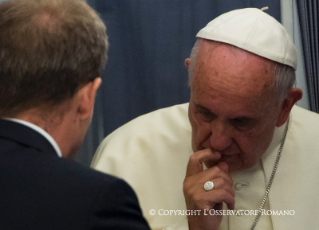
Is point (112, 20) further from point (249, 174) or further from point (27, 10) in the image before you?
point (27, 10)

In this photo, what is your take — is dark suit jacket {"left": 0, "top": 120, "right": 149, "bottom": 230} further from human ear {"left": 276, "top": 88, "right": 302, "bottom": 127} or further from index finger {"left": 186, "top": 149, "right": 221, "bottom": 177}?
human ear {"left": 276, "top": 88, "right": 302, "bottom": 127}

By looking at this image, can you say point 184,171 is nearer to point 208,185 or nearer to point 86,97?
point 208,185

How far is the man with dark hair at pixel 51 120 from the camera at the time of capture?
1.08 metres

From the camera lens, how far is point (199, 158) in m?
1.84

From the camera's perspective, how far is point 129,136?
7.43 ft

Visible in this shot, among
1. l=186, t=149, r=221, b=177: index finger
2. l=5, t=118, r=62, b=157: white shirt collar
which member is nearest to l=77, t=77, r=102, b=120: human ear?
l=5, t=118, r=62, b=157: white shirt collar

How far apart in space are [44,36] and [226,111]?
34.6 inches

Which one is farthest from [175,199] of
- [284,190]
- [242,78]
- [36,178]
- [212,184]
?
[36,178]

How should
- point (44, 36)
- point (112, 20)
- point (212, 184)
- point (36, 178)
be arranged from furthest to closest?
point (112, 20) < point (212, 184) < point (44, 36) < point (36, 178)

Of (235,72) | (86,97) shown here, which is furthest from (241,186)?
(86,97)

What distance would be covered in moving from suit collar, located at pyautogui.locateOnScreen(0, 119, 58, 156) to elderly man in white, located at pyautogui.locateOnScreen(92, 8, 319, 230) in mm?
808

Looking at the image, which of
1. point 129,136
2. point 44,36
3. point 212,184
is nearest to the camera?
point 44,36

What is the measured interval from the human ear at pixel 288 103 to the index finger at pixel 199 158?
36 centimetres

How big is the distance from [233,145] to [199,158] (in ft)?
0.58
